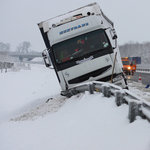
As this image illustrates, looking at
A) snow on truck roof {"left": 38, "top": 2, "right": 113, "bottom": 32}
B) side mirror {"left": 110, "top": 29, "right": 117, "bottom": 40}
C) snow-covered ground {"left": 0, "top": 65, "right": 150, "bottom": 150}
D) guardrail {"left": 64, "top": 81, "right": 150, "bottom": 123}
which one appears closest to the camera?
snow-covered ground {"left": 0, "top": 65, "right": 150, "bottom": 150}

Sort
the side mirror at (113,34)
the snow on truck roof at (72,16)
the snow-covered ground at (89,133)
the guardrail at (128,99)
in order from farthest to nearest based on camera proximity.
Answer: the snow on truck roof at (72,16) < the side mirror at (113,34) < the guardrail at (128,99) < the snow-covered ground at (89,133)

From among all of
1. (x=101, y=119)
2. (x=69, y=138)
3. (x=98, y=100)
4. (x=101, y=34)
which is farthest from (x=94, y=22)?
(x=69, y=138)

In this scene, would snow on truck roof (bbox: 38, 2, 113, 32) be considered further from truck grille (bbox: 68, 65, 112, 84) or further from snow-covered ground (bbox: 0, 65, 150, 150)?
snow-covered ground (bbox: 0, 65, 150, 150)

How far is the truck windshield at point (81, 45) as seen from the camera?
7.73m

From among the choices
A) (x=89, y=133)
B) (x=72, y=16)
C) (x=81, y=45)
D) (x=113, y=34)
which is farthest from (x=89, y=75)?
(x=89, y=133)

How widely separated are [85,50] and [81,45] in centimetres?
28

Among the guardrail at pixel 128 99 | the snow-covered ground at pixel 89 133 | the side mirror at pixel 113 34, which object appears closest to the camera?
the snow-covered ground at pixel 89 133

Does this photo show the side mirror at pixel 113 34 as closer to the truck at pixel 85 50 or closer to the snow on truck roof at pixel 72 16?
the truck at pixel 85 50

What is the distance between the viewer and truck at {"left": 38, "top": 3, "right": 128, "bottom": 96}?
771cm

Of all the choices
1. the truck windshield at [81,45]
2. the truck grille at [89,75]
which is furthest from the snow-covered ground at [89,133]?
the truck windshield at [81,45]

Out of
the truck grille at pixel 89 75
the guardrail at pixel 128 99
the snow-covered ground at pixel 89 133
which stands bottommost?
the snow-covered ground at pixel 89 133

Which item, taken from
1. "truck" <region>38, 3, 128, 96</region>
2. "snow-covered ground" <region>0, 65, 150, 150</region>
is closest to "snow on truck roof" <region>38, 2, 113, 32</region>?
"truck" <region>38, 3, 128, 96</region>

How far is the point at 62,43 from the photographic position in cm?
793

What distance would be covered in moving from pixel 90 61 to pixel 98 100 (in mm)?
2560
